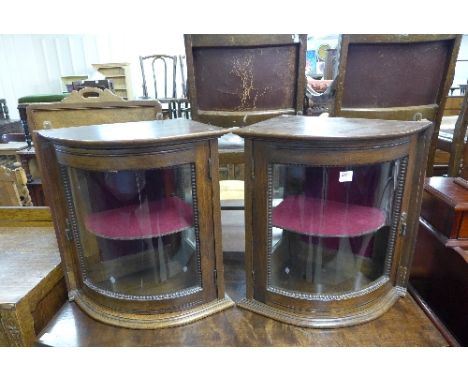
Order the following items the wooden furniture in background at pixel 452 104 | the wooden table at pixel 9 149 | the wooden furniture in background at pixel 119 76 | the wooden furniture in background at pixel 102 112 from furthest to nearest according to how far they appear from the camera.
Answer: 1. the wooden furniture in background at pixel 119 76
2. the wooden furniture in background at pixel 452 104
3. the wooden table at pixel 9 149
4. the wooden furniture in background at pixel 102 112

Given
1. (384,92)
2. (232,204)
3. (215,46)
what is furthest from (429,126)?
(232,204)

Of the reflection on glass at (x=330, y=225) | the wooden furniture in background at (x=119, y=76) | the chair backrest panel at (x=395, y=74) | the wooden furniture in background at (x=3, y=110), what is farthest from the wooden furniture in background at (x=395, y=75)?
the wooden furniture in background at (x=3, y=110)

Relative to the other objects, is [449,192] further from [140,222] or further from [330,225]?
[140,222]

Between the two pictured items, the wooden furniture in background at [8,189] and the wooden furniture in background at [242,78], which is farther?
the wooden furniture in background at [8,189]

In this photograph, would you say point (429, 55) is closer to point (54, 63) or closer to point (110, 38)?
point (110, 38)

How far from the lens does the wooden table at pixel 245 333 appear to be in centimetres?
73

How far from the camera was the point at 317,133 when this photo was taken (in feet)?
2.13

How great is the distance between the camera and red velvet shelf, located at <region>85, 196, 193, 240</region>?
29.5 inches

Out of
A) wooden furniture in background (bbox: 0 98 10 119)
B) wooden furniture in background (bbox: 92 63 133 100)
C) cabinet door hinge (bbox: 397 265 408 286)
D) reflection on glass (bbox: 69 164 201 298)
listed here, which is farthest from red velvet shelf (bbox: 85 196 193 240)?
wooden furniture in background (bbox: 0 98 10 119)

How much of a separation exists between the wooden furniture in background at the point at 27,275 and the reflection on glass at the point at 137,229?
0.12m

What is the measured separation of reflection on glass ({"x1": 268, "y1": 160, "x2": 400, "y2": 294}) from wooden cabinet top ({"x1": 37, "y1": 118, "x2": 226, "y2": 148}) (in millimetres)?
181

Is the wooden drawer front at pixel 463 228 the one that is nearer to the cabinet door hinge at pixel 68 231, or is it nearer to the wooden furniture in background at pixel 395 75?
the wooden furniture in background at pixel 395 75

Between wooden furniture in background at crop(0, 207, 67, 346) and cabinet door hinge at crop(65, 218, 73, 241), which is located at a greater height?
cabinet door hinge at crop(65, 218, 73, 241)

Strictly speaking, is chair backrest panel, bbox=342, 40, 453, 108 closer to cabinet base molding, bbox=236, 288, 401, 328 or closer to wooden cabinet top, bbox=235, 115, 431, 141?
wooden cabinet top, bbox=235, 115, 431, 141
